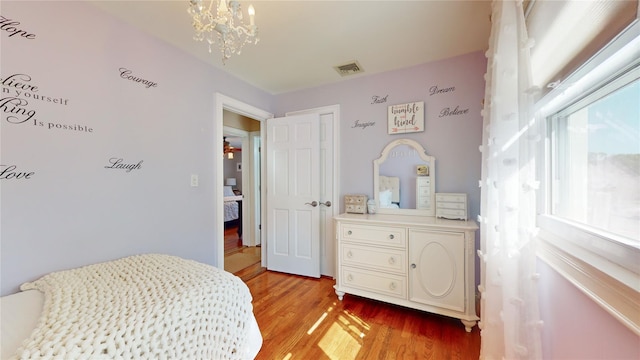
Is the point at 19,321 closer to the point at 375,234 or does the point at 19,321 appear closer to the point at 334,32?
the point at 375,234

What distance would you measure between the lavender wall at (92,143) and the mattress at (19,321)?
0.22 meters

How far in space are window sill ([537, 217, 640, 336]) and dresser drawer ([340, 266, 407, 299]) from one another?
1097 millimetres

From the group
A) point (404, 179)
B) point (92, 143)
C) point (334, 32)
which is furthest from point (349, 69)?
point (92, 143)

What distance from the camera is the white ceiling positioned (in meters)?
1.57

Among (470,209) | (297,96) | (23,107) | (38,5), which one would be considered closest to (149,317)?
(23,107)

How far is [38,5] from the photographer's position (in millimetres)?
1328

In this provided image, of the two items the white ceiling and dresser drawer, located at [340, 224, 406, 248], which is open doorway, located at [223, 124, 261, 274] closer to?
the white ceiling

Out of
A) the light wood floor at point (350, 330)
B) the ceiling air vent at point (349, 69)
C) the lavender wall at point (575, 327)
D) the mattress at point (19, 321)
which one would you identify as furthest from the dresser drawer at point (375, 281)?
the ceiling air vent at point (349, 69)

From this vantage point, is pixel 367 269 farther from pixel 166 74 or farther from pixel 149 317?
pixel 166 74

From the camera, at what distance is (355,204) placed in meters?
2.53

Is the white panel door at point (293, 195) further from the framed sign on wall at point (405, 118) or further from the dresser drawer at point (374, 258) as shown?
the framed sign on wall at point (405, 118)

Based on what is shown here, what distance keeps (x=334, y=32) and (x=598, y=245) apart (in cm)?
191

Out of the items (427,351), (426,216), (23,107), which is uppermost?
(23,107)

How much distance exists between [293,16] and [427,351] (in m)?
2.48
